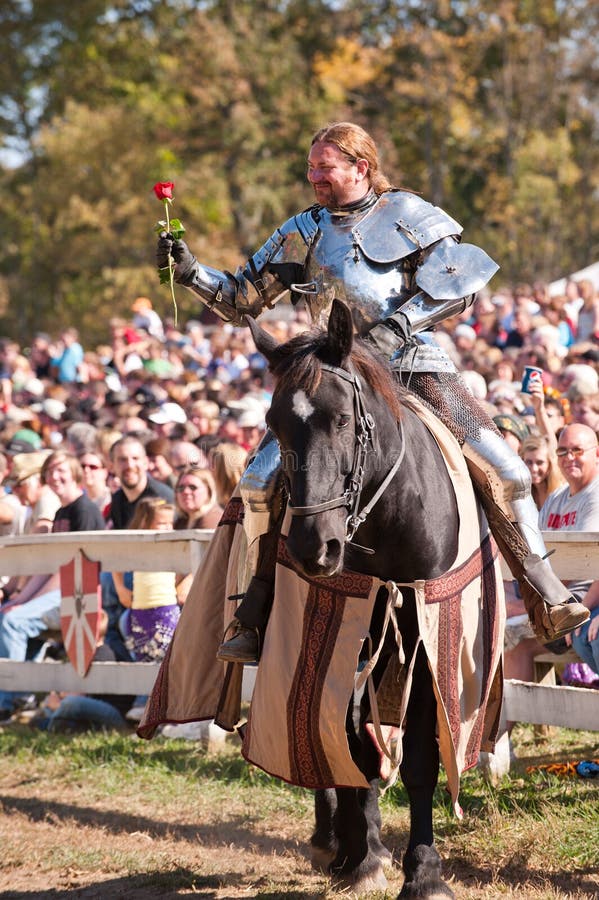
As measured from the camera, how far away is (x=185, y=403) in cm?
1334

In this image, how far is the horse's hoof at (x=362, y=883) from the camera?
4.95 m

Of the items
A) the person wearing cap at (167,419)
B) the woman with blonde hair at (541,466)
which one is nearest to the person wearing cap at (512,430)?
the woman with blonde hair at (541,466)

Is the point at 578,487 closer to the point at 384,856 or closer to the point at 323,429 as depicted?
the point at 384,856

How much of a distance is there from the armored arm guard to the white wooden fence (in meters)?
1.74

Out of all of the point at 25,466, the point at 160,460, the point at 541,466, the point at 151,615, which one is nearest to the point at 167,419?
the point at 160,460

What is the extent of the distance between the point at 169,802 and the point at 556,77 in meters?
30.3

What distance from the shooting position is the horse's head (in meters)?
3.93

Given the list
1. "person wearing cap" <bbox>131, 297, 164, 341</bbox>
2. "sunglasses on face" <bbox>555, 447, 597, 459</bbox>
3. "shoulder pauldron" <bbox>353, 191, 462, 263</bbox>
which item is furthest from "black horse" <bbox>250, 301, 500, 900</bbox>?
"person wearing cap" <bbox>131, 297, 164, 341</bbox>

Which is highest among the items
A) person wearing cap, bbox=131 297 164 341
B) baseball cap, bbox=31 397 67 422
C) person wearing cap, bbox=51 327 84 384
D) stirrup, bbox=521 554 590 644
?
person wearing cap, bbox=131 297 164 341

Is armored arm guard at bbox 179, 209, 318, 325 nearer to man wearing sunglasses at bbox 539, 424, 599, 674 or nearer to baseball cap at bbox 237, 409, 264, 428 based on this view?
man wearing sunglasses at bbox 539, 424, 599, 674

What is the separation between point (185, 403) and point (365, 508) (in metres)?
9.22

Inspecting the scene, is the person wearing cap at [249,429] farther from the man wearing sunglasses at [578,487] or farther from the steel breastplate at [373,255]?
the steel breastplate at [373,255]

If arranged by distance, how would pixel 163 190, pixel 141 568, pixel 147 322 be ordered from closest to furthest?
1. pixel 163 190
2. pixel 141 568
3. pixel 147 322

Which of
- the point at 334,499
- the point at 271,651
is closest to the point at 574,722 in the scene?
the point at 271,651
